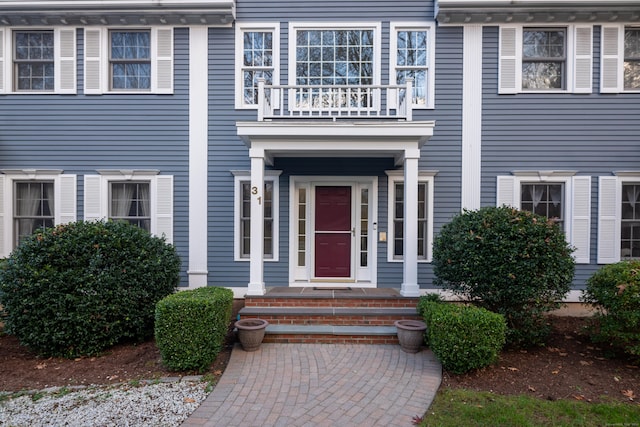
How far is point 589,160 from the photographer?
7254 mm

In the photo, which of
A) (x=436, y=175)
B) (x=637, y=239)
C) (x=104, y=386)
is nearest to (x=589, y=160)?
(x=637, y=239)

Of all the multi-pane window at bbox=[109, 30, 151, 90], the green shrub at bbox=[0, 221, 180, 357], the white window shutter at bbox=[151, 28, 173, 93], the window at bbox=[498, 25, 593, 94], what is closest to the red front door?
the green shrub at bbox=[0, 221, 180, 357]

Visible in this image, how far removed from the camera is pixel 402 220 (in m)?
7.50

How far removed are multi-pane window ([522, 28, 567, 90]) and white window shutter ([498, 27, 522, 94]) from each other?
9.2 inches

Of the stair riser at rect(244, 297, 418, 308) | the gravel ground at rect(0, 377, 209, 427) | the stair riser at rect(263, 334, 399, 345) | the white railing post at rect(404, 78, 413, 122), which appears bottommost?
the gravel ground at rect(0, 377, 209, 427)

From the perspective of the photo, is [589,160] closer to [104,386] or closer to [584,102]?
[584,102]

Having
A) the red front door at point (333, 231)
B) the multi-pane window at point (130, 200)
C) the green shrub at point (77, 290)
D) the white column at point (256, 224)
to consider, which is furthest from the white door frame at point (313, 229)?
the multi-pane window at point (130, 200)

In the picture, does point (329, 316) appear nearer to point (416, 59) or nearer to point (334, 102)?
point (334, 102)

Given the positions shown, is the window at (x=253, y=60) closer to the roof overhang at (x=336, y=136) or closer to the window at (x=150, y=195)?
the roof overhang at (x=336, y=136)

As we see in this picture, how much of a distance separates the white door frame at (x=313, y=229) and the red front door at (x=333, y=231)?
4.1 inches

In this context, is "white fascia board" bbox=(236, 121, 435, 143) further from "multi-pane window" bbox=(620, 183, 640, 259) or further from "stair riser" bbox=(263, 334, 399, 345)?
"multi-pane window" bbox=(620, 183, 640, 259)

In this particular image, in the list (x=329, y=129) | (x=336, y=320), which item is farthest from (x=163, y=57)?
(x=336, y=320)

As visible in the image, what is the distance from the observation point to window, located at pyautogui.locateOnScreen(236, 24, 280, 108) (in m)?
7.48

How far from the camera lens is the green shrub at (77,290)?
16.8ft
